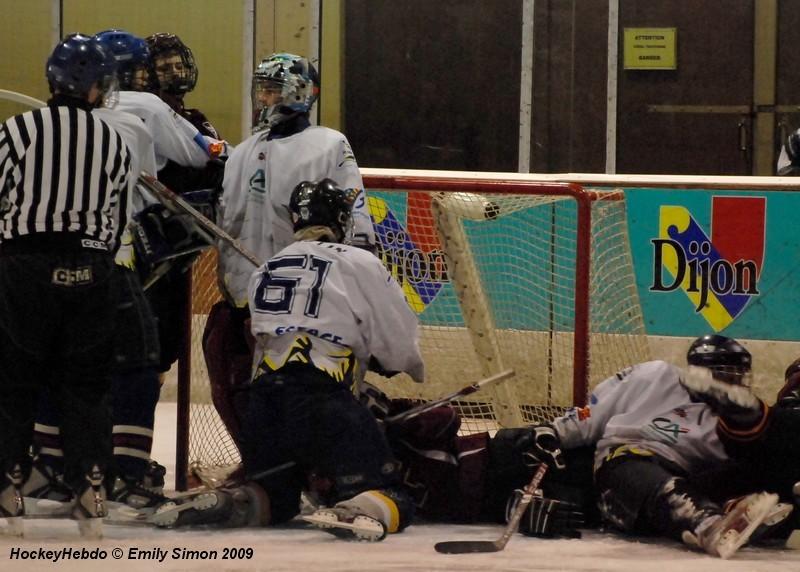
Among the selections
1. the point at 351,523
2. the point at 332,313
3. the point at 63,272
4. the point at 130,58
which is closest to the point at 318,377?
the point at 332,313

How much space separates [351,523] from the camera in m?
4.07

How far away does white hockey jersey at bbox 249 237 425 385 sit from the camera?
429 centimetres

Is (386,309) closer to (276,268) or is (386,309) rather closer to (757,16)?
(276,268)

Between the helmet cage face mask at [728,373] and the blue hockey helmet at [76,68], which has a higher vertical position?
the blue hockey helmet at [76,68]

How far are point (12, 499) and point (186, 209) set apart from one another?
110 centimetres

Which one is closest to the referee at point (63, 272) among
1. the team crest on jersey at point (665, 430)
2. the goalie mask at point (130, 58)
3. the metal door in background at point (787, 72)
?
the goalie mask at point (130, 58)

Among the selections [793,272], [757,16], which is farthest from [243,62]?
[793,272]

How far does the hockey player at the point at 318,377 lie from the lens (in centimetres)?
420

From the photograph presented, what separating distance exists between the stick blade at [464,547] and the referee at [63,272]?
2.94 ft

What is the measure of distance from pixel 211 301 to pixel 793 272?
2423mm

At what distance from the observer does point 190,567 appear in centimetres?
372

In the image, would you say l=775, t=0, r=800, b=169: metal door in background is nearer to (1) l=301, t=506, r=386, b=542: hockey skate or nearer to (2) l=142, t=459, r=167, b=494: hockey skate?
(2) l=142, t=459, r=167, b=494: hockey skate
